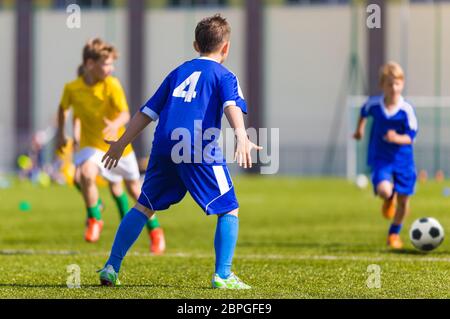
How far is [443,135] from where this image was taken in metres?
36.0

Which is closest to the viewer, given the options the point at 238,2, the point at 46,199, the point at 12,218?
the point at 12,218

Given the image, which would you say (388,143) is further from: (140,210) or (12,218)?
(12,218)

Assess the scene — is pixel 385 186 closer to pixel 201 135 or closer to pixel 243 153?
pixel 201 135

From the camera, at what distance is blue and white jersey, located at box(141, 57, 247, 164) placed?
6219mm

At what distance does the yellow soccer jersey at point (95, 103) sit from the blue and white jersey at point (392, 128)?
2448 mm

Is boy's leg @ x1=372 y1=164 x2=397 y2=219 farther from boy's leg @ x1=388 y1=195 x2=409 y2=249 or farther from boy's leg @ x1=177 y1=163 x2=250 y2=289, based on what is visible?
boy's leg @ x1=177 y1=163 x2=250 y2=289

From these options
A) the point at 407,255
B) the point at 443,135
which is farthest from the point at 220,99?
the point at 443,135

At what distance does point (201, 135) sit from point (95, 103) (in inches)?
146

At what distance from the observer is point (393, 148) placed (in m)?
10.1

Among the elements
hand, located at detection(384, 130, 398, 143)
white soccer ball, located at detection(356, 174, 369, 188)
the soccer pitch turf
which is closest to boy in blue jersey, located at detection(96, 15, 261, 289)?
the soccer pitch turf

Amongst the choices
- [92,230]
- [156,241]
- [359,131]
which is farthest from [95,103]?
[359,131]

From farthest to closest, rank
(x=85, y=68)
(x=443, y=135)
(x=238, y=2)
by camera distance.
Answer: (x=238, y=2) → (x=443, y=135) → (x=85, y=68)

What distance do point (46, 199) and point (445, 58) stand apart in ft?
65.4

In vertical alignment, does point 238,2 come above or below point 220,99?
above
